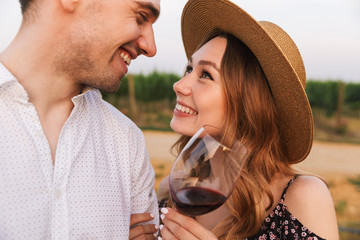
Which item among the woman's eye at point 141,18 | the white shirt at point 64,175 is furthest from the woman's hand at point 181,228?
the woman's eye at point 141,18

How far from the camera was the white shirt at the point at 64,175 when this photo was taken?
5.93 feet

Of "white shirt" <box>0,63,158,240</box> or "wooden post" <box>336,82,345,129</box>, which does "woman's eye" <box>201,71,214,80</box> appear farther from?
"wooden post" <box>336,82,345,129</box>

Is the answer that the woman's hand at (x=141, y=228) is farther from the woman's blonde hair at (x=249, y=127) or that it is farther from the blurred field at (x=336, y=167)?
the blurred field at (x=336, y=167)

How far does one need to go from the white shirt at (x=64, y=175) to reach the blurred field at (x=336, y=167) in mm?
3951

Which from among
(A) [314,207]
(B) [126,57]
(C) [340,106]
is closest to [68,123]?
(B) [126,57]

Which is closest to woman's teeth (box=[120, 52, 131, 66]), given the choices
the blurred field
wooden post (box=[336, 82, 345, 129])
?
the blurred field

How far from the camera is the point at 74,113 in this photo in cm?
212

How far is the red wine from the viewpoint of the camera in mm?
1614

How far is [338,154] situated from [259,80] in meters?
10.6

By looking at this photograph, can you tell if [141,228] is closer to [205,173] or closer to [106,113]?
[106,113]

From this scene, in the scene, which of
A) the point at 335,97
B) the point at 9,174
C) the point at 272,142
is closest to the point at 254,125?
the point at 272,142

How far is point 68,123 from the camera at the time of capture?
6.75ft

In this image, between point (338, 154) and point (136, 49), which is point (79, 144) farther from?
point (338, 154)

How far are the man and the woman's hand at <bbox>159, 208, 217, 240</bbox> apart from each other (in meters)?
0.44
